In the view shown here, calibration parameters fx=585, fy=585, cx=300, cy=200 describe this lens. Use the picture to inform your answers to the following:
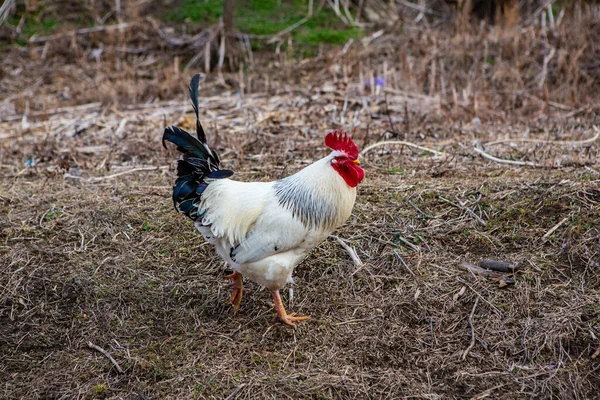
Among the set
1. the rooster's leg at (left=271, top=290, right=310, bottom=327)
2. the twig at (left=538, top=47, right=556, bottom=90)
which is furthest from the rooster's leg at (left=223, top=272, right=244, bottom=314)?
the twig at (left=538, top=47, right=556, bottom=90)

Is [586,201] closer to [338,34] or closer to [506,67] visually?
[506,67]

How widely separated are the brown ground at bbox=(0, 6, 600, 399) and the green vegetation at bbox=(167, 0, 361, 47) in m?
3.29

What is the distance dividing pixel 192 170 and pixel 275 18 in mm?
7297

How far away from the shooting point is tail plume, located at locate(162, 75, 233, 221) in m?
3.58

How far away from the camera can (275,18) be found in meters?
10.3

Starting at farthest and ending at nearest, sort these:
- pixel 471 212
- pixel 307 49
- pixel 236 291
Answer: pixel 307 49
pixel 471 212
pixel 236 291

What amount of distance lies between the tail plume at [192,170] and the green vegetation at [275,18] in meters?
6.39

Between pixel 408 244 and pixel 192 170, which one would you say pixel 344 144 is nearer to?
pixel 192 170

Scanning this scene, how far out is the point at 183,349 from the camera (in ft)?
12.0

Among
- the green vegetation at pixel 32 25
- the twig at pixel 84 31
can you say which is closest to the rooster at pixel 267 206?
the twig at pixel 84 31

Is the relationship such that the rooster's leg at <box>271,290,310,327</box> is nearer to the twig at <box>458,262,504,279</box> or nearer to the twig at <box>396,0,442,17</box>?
the twig at <box>458,262,504,279</box>

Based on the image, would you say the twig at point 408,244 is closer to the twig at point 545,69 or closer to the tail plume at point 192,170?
the tail plume at point 192,170

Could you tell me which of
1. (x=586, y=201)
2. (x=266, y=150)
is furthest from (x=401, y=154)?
(x=586, y=201)

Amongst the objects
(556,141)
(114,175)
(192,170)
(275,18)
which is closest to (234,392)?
(192,170)
